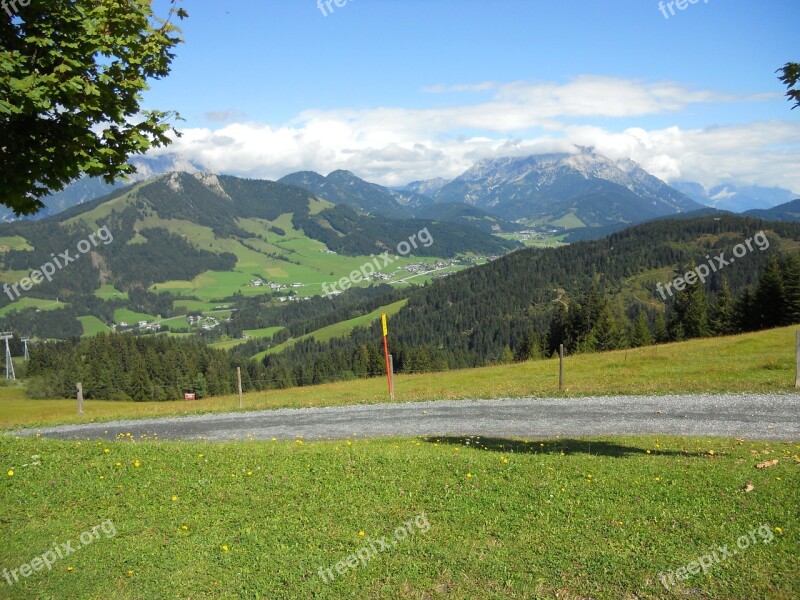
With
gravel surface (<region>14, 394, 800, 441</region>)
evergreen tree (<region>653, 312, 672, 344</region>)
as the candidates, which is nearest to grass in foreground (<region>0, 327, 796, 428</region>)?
gravel surface (<region>14, 394, 800, 441</region>)

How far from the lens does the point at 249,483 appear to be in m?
11.3

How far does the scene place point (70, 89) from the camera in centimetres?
830

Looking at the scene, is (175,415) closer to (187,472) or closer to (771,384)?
(187,472)

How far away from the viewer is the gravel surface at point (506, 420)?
58.6ft

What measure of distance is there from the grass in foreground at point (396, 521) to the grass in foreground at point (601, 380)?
12769mm

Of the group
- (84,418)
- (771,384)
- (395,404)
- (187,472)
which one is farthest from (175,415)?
(771,384)

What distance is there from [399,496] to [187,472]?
4.93m

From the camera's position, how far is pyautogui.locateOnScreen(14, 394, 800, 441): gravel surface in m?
17.9
